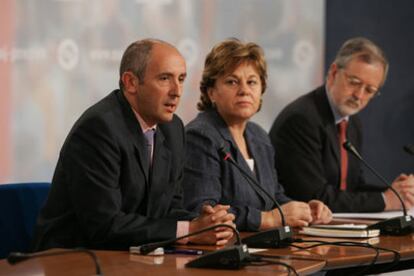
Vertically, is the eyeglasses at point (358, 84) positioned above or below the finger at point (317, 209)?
above

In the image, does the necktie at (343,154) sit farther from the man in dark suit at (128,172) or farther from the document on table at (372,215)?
the man in dark suit at (128,172)

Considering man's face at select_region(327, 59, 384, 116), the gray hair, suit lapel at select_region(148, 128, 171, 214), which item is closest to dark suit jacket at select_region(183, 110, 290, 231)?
suit lapel at select_region(148, 128, 171, 214)

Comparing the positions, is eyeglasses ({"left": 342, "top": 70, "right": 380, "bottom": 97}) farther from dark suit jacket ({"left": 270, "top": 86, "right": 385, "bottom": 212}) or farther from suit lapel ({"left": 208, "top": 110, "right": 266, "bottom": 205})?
suit lapel ({"left": 208, "top": 110, "right": 266, "bottom": 205})

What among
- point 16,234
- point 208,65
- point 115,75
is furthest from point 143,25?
point 16,234

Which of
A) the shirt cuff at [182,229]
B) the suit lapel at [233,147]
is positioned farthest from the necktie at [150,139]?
the suit lapel at [233,147]

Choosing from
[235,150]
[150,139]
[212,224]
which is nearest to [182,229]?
[212,224]

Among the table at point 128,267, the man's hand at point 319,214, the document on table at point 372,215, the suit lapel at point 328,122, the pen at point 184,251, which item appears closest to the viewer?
the table at point 128,267

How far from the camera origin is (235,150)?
12.5 feet

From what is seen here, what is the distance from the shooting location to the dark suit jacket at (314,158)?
4.40 m

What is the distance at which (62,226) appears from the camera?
123 inches

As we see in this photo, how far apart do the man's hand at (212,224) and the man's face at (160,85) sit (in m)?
0.40

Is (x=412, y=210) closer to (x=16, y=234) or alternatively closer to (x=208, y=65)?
(x=208, y=65)

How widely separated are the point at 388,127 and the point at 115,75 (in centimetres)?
247

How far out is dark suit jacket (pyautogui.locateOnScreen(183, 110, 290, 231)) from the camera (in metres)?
3.63
